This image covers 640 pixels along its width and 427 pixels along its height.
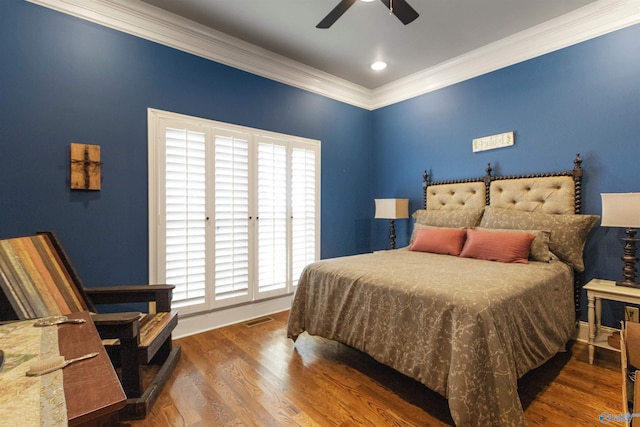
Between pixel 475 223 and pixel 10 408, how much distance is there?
339cm

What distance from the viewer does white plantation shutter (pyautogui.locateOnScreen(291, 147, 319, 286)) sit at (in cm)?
368

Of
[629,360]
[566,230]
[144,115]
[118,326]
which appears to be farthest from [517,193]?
[144,115]

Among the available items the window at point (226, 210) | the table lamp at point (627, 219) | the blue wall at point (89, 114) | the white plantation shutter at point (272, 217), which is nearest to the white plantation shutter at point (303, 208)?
the window at point (226, 210)

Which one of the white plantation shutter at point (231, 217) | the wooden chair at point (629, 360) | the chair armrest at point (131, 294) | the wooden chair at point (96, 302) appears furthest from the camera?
the white plantation shutter at point (231, 217)

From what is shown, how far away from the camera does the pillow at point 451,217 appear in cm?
317

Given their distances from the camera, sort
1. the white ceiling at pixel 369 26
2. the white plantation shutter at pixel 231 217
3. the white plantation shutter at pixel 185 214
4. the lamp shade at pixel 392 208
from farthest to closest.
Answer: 1. the lamp shade at pixel 392 208
2. the white plantation shutter at pixel 231 217
3. the white plantation shutter at pixel 185 214
4. the white ceiling at pixel 369 26

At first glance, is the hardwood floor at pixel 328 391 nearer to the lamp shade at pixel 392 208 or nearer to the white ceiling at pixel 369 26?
the lamp shade at pixel 392 208

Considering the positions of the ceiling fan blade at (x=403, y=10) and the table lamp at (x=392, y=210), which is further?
the table lamp at (x=392, y=210)

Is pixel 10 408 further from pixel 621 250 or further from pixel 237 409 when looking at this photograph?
pixel 621 250

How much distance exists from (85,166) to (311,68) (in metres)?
2.62

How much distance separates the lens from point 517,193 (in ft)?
9.97

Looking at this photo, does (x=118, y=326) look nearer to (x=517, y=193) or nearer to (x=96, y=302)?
(x=96, y=302)

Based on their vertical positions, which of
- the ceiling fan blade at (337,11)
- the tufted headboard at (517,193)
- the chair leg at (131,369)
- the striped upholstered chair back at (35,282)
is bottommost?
the chair leg at (131,369)

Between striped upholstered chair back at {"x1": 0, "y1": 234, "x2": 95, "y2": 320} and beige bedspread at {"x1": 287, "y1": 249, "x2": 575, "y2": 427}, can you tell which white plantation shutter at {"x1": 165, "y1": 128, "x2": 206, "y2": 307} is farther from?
beige bedspread at {"x1": 287, "y1": 249, "x2": 575, "y2": 427}
